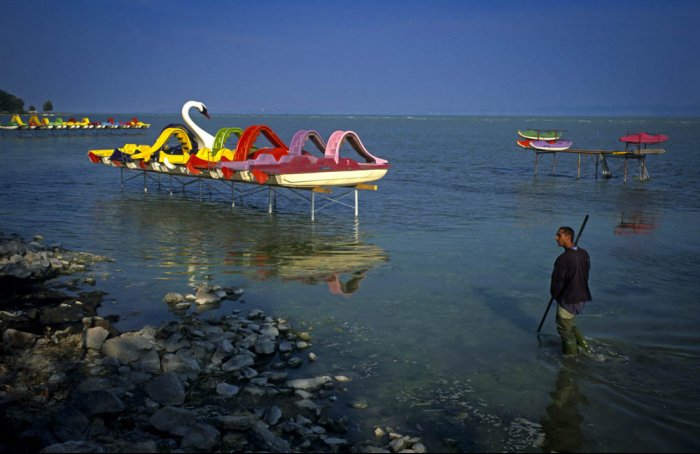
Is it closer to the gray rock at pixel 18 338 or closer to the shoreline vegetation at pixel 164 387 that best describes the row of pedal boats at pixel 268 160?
the shoreline vegetation at pixel 164 387

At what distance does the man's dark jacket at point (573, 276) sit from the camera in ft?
27.7

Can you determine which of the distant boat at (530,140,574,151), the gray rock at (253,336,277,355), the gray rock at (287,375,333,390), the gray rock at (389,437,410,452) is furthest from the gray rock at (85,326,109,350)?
the distant boat at (530,140,574,151)

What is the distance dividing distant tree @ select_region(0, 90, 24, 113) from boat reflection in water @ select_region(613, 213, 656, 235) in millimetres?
154494

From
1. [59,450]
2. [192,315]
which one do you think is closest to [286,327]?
[192,315]

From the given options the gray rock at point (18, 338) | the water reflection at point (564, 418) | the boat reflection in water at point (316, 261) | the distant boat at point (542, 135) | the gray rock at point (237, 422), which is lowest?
the water reflection at point (564, 418)

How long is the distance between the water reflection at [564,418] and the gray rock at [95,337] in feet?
19.2

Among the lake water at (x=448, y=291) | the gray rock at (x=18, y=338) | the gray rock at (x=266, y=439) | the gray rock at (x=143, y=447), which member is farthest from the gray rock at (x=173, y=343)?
the gray rock at (x=143, y=447)

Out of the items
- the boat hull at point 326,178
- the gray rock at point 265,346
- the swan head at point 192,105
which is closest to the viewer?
the gray rock at point 265,346

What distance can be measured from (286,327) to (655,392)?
5.29 m

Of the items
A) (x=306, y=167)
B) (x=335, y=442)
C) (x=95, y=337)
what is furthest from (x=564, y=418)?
(x=306, y=167)

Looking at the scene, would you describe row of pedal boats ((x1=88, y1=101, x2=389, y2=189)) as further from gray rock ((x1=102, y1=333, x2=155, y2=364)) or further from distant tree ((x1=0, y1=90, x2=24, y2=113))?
distant tree ((x1=0, y1=90, x2=24, y2=113))

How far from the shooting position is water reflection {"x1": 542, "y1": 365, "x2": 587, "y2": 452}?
6.86m

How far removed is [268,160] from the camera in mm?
20438

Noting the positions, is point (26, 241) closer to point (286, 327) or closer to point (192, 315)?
point (192, 315)
